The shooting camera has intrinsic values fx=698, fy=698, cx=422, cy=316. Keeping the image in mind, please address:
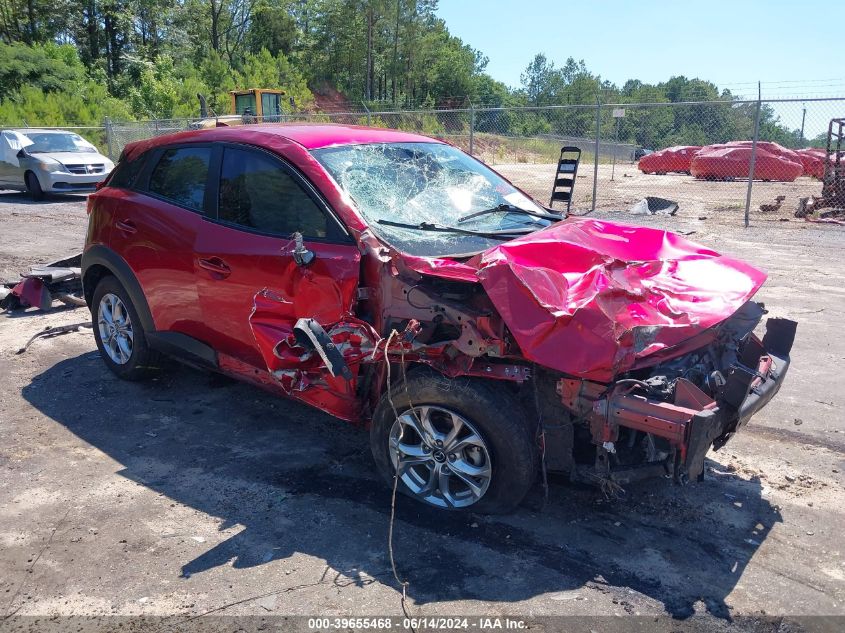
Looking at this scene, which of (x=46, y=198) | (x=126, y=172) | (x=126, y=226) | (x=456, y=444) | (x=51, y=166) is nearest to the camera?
(x=456, y=444)

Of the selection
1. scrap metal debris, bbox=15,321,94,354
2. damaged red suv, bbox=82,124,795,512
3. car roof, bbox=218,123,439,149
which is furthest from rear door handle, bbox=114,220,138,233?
scrap metal debris, bbox=15,321,94,354

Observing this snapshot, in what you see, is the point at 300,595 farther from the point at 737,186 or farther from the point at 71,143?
the point at 737,186

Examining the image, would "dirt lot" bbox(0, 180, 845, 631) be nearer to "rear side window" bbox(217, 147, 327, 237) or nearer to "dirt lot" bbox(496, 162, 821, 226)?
"rear side window" bbox(217, 147, 327, 237)

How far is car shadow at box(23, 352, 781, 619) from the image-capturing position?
118 inches

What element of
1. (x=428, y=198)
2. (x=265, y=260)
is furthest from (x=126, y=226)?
(x=428, y=198)

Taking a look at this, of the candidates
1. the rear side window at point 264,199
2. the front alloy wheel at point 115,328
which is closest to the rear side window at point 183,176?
the rear side window at point 264,199

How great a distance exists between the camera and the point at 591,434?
3125 millimetres

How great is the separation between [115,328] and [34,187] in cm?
1399

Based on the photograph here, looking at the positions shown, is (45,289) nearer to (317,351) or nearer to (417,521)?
(317,351)

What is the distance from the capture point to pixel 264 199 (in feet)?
13.7

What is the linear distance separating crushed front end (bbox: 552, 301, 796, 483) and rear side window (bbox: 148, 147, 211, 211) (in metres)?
2.76

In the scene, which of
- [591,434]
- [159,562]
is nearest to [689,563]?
[591,434]

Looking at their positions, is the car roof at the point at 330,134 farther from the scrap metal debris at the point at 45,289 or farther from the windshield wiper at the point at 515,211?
the scrap metal debris at the point at 45,289

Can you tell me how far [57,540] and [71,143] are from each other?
16.5 m
